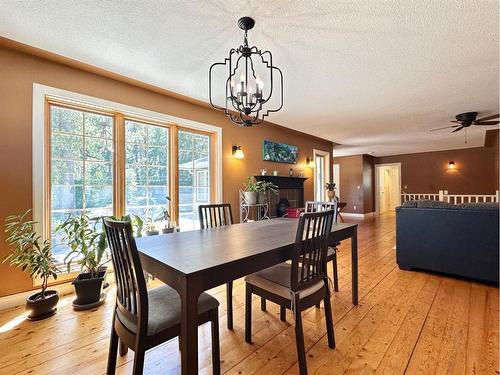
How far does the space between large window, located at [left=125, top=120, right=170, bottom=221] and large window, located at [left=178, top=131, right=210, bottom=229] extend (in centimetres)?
26

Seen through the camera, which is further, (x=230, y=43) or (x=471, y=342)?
(x=230, y=43)

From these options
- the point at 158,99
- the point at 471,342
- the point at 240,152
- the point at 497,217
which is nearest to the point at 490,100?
the point at 497,217

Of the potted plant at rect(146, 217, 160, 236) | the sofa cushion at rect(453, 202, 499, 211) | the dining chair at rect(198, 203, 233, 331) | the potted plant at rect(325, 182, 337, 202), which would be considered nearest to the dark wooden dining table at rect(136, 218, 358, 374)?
the dining chair at rect(198, 203, 233, 331)

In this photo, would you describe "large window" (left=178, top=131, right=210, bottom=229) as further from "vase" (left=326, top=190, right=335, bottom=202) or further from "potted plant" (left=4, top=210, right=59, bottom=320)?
"vase" (left=326, top=190, right=335, bottom=202)

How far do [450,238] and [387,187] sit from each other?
841 centimetres

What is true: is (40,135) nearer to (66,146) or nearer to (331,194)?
(66,146)

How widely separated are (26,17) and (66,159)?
1.33 metres

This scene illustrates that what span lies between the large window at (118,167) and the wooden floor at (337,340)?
1.01m

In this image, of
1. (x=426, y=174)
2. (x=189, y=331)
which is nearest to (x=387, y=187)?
(x=426, y=174)

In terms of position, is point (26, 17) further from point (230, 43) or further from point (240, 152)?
point (240, 152)

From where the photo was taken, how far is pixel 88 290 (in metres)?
2.31

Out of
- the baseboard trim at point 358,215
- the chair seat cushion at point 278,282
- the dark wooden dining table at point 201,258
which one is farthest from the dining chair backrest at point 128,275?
the baseboard trim at point 358,215

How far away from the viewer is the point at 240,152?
4.28 metres

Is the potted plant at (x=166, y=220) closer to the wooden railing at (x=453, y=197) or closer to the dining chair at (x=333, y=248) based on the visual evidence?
the dining chair at (x=333, y=248)
